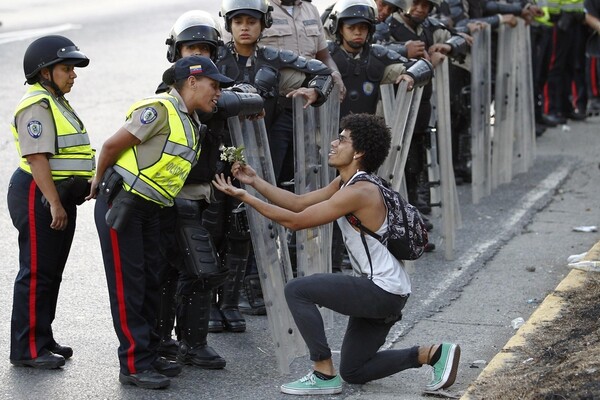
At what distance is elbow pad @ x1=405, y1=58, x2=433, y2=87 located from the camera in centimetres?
848

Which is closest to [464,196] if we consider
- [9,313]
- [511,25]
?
[511,25]

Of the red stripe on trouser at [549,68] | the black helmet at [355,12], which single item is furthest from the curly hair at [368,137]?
the red stripe on trouser at [549,68]

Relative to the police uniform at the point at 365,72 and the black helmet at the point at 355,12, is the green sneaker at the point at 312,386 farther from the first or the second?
the black helmet at the point at 355,12

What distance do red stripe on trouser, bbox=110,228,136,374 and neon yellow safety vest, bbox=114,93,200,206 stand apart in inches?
10.8

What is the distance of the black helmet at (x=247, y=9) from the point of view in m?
7.58

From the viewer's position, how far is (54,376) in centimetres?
643

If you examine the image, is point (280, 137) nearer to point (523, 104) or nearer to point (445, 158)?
point (445, 158)

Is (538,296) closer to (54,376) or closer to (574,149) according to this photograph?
(54,376)

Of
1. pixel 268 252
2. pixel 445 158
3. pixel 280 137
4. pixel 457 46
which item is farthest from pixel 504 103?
pixel 268 252

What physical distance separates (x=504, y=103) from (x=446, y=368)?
5811 mm

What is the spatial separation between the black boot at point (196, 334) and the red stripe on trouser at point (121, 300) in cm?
49

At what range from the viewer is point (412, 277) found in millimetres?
8742

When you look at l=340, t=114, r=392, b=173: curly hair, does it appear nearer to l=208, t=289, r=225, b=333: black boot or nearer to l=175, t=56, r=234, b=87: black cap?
l=175, t=56, r=234, b=87: black cap

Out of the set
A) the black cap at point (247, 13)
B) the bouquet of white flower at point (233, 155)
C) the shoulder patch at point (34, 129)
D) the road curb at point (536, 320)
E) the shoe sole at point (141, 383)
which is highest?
the black cap at point (247, 13)
